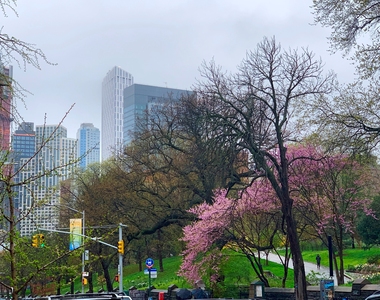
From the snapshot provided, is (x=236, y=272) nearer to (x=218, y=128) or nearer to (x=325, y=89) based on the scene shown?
(x=218, y=128)

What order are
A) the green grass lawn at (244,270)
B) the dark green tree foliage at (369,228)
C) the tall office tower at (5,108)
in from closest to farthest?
the tall office tower at (5,108) < the green grass lawn at (244,270) < the dark green tree foliage at (369,228)

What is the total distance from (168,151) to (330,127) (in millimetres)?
22747

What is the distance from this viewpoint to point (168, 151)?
1725 inches

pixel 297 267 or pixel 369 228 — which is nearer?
pixel 297 267

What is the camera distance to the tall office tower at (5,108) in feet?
20.9

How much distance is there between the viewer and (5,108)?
6723 mm

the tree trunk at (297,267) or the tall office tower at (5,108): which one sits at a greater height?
the tall office tower at (5,108)

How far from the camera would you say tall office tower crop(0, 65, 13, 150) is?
636cm

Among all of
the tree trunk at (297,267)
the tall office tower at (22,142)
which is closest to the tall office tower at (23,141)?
the tall office tower at (22,142)

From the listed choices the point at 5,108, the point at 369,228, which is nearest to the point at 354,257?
the point at 369,228

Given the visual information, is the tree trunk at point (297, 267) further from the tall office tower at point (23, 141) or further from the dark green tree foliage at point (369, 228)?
the tall office tower at point (23, 141)

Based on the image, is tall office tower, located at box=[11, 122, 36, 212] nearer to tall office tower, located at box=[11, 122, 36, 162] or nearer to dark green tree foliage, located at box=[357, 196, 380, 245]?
tall office tower, located at box=[11, 122, 36, 162]

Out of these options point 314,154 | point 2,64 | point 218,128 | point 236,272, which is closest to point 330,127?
point 218,128

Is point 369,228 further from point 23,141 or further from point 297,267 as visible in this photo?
point 23,141
